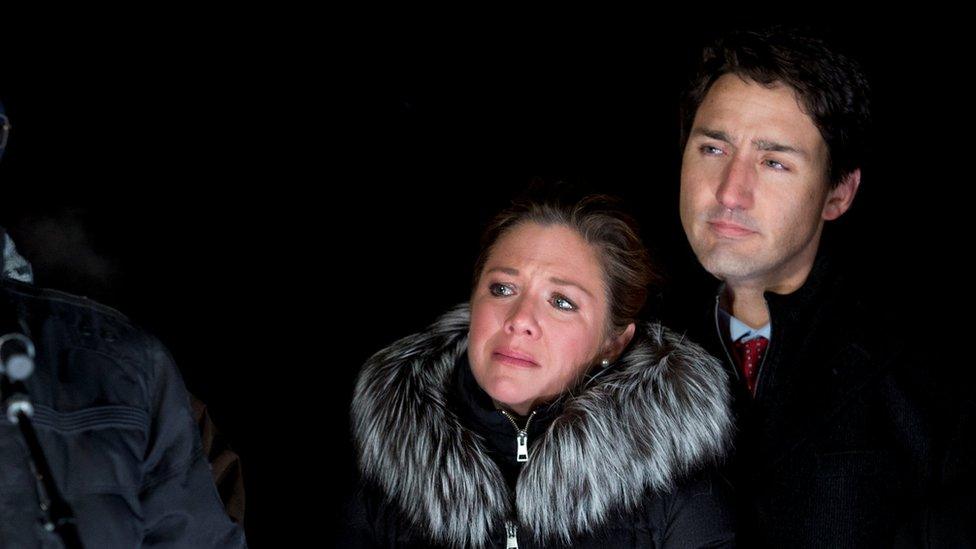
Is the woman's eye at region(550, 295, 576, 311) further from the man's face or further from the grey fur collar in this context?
the man's face

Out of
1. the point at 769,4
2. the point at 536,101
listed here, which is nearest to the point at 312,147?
the point at 536,101

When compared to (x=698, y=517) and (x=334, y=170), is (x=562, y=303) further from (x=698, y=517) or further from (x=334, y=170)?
(x=334, y=170)

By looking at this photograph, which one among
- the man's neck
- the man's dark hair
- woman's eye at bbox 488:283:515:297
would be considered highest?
the man's dark hair

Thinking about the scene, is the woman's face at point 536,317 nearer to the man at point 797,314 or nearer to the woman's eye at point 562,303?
the woman's eye at point 562,303

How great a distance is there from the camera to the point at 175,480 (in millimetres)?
1592

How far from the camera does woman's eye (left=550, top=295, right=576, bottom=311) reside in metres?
2.13

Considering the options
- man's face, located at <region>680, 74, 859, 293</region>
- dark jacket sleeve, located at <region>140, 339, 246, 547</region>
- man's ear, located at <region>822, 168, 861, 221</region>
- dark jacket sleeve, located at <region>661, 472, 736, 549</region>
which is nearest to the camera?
dark jacket sleeve, located at <region>140, 339, 246, 547</region>

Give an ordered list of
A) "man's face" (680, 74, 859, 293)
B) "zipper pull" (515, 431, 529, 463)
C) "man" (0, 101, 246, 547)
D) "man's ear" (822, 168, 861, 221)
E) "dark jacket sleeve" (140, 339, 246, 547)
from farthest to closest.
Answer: "man's ear" (822, 168, 861, 221), "man's face" (680, 74, 859, 293), "zipper pull" (515, 431, 529, 463), "dark jacket sleeve" (140, 339, 246, 547), "man" (0, 101, 246, 547)

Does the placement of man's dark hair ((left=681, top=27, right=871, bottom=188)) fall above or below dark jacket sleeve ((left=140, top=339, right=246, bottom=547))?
above

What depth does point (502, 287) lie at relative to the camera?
217 cm

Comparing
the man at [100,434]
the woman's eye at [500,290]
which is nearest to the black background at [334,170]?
the woman's eye at [500,290]

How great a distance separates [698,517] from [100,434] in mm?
1120

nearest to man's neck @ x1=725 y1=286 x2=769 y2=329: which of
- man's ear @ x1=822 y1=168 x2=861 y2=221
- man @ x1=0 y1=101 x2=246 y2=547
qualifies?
man's ear @ x1=822 y1=168 x2=861 y2=221

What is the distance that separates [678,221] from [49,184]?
5.11 ft
